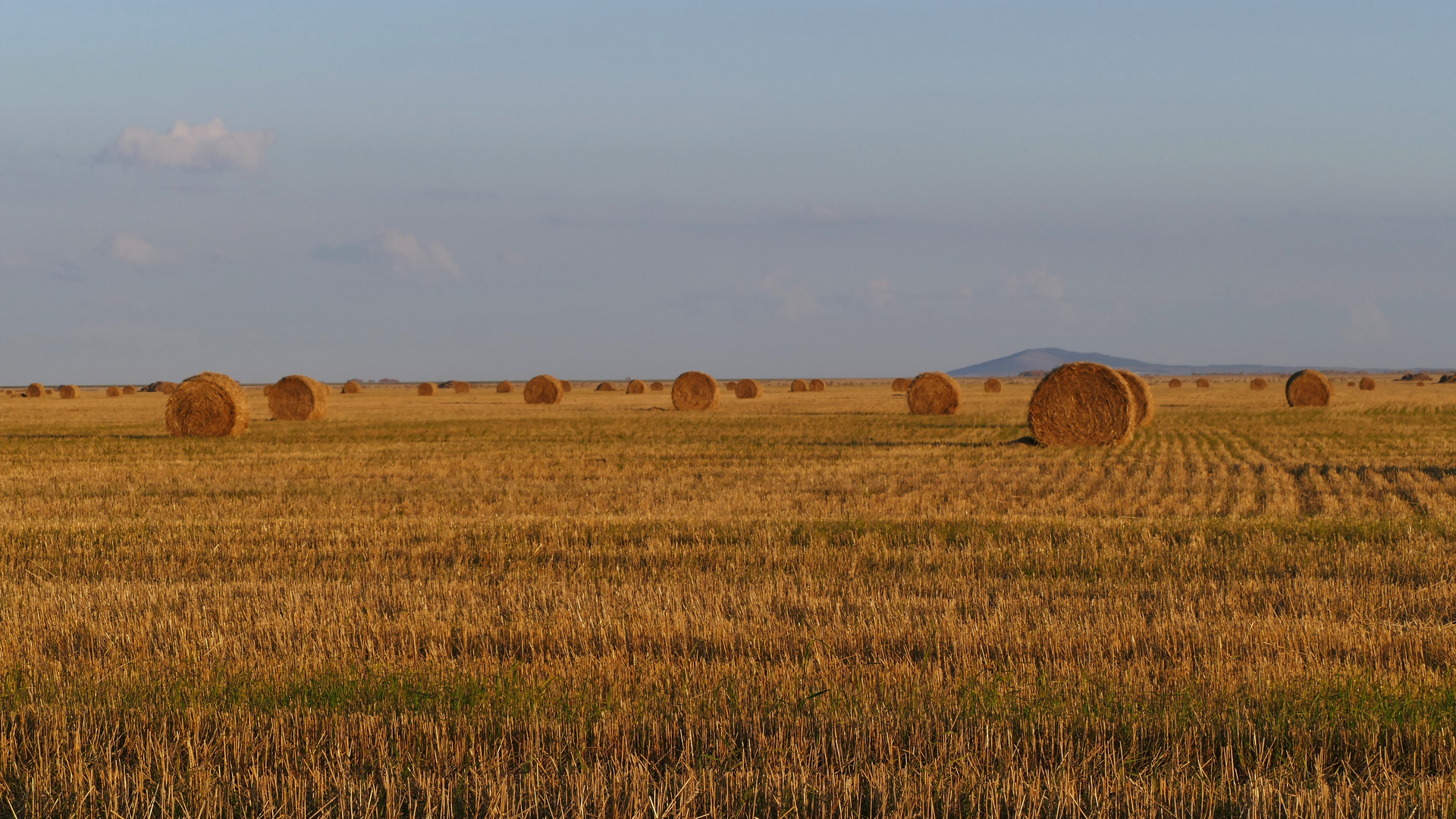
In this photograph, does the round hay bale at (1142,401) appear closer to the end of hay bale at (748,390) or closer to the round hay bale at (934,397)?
the round hay bale at (934,397)

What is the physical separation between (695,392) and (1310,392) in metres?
25.6

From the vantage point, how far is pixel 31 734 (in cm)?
515

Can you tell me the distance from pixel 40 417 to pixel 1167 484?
3856 cm

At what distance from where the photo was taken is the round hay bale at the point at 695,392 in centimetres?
4591

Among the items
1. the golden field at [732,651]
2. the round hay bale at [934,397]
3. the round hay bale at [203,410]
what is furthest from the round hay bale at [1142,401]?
the round hay bale at [203,410]

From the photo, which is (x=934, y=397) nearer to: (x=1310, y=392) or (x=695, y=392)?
(x=695, y=392)

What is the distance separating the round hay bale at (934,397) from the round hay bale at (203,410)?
2237 cm

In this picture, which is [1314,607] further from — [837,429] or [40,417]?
[40,417]

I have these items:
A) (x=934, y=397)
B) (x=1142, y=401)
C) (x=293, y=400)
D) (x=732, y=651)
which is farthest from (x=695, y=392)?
(x=732, y=651)

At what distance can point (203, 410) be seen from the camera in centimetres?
2938

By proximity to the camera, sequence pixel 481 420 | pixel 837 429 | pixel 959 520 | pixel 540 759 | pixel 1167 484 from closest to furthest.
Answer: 1. pixel 540 759
2. pixel 959 520
3. pixel 1167 484
4. pixel 837 429
5. pixel 481 420

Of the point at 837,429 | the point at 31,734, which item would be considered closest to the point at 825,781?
the point at 31,734

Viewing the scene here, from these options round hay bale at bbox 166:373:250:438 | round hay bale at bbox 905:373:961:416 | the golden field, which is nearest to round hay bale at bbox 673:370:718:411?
round hay bale at bbox 905:373:961:416

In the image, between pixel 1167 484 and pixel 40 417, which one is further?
pixel 40 417
